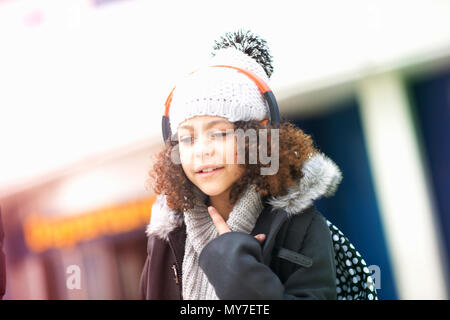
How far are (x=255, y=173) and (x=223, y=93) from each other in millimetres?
239

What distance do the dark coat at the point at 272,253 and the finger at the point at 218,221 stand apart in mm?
44

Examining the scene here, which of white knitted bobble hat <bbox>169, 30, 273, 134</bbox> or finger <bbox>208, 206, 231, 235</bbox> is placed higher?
white knitted bobble hat <bbox>169, 30, 273, 134</bbox>

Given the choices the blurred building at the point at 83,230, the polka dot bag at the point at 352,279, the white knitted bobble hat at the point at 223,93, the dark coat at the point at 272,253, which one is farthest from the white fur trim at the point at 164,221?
the polka dot bag at the point at 352,279

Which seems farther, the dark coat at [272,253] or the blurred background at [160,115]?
the blurred background at [160,115]

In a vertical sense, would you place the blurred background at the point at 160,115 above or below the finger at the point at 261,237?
above

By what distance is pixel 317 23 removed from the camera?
1587 millimetres

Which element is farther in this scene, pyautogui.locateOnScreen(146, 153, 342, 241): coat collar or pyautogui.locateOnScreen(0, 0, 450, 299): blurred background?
pyautogui.locateOnScreen(0, 0, 450, 299): blurred background

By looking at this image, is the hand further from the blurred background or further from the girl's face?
the blurred background

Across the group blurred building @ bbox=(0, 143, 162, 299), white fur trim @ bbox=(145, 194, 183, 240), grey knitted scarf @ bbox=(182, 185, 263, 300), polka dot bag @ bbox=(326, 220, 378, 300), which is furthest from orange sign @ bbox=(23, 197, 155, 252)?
polka dot bag @ bbox=(326, 220, 378, 300)

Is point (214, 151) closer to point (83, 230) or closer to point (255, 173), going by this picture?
point (255, 173)

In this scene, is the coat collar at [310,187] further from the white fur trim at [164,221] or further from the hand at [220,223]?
the white fur trim at [164,221]

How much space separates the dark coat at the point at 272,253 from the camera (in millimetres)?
1119

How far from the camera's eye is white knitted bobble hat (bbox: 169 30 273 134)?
1.26 metres
